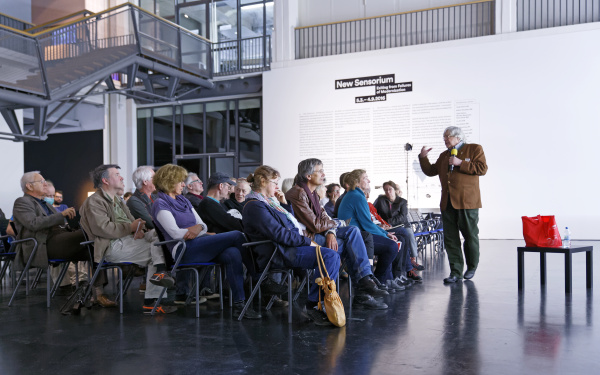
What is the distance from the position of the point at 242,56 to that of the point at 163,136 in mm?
3254

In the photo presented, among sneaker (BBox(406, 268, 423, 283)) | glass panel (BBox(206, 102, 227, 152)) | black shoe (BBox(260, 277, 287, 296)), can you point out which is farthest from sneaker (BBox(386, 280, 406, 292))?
glass panel (BBox(206, 102, 227, 152))

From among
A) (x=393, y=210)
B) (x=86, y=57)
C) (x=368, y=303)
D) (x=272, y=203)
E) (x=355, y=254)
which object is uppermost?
(x=86, y=57)

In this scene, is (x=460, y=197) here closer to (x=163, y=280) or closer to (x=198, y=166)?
(x=163, y=280)

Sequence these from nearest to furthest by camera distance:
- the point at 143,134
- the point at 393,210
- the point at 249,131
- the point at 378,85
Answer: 1. the point at 393,210
2. the point at 378,85
3. the point at 249,131
4. the point at 143,134

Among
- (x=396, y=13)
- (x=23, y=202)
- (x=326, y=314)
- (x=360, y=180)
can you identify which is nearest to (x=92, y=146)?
(x=396, y=13)

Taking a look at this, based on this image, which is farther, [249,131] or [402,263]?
[249,131]

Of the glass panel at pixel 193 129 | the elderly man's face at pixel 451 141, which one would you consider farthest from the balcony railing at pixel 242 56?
the elderly man's face at pixel 451 141


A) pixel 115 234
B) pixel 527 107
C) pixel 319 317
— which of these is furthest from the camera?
pixel 527 107

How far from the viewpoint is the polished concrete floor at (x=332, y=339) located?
2639mm

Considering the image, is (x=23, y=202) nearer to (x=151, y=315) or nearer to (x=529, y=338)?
(x=151, y=315)

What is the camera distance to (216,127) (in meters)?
14.8

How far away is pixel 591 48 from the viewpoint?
34.8 ft

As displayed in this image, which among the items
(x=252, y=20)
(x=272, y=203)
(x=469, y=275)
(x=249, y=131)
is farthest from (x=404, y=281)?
(x=252, y=20)

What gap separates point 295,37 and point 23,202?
10007 mm
